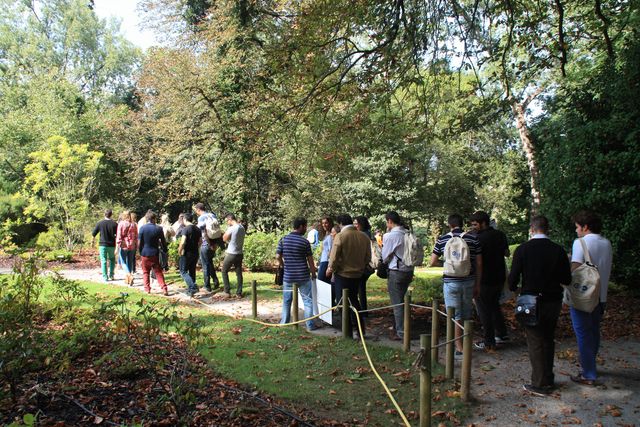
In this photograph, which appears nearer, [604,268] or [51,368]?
[51,368]

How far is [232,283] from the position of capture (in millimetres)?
13500

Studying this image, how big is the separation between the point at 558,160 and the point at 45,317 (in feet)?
35.3

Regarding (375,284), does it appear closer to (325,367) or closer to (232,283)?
(232,283)

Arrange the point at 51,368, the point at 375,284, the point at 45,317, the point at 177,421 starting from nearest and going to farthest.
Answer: the point at 177,421 < the point at 51,368 < the point at 45,317 < the point at 375,284

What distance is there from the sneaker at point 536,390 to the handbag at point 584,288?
107 centimetres

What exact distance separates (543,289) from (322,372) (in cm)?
303

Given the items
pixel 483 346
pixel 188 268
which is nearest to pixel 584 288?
pixel 483 346

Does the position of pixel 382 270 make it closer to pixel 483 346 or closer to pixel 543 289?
pixel 483 346

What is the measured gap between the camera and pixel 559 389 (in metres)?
5.90

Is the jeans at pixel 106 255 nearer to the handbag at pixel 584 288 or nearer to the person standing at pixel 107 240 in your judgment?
the person standing at pixel 107 240

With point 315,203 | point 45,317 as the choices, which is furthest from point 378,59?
point 315,203

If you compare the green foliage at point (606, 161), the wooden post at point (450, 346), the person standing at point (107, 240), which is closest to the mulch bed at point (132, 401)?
the wooden post at point (450, 346)

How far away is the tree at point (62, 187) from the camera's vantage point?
1791 centimetres

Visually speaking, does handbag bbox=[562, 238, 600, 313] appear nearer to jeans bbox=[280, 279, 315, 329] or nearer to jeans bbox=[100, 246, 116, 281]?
jeans bbox=[280, 279, 315, 329]
